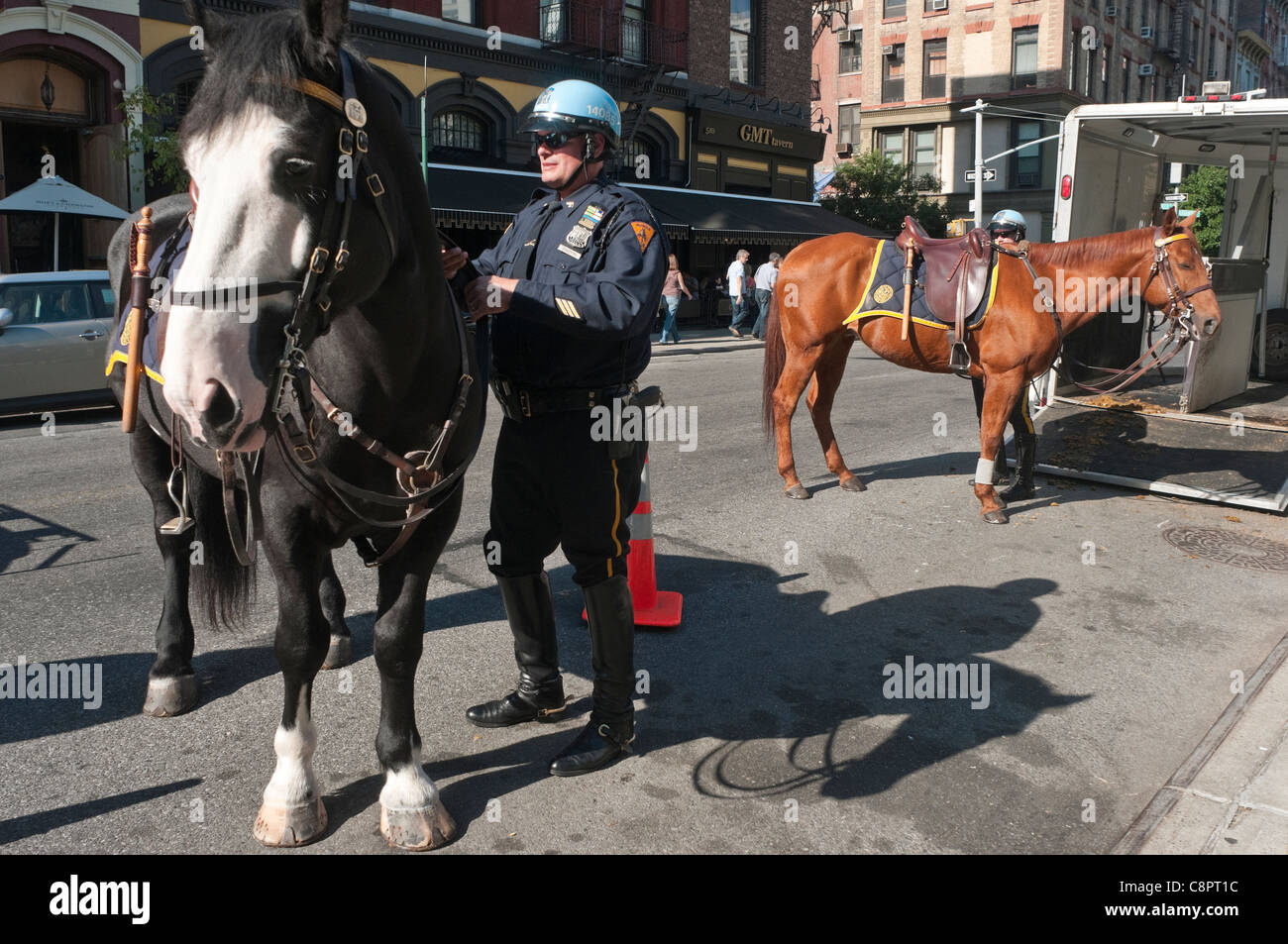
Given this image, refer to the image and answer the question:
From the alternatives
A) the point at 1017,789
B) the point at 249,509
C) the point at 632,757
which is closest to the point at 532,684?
the point at 632,757

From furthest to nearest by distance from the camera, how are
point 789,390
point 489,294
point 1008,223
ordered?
point 1008,223, point 789,390, point 489,294

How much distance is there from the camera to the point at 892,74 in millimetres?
48781

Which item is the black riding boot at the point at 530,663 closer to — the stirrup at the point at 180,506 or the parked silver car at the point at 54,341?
the stirrup at the point at 180,506

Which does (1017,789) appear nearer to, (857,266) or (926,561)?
(926,561)

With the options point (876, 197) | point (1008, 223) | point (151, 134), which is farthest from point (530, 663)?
point (876, 197)

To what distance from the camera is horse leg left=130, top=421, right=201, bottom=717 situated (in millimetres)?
4039

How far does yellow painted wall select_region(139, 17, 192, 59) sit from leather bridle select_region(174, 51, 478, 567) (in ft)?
56.1

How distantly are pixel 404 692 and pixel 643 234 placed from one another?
1722 millimetres

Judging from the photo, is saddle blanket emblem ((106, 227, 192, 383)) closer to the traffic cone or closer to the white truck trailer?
the traffic cone

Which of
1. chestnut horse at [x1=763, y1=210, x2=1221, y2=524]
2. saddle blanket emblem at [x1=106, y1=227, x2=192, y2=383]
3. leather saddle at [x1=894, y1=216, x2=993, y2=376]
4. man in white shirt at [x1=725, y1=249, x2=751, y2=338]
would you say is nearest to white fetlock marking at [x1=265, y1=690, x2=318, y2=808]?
saddle blanket emblem at [x1=106, y1=227, x2=192, y2=383]

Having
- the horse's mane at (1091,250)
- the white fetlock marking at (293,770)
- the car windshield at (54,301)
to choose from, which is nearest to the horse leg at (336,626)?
the white fetlock marking at (293,770)

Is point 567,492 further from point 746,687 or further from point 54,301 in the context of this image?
point 54,301

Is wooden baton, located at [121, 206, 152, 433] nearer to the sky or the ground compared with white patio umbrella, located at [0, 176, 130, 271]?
nearer to the ground
